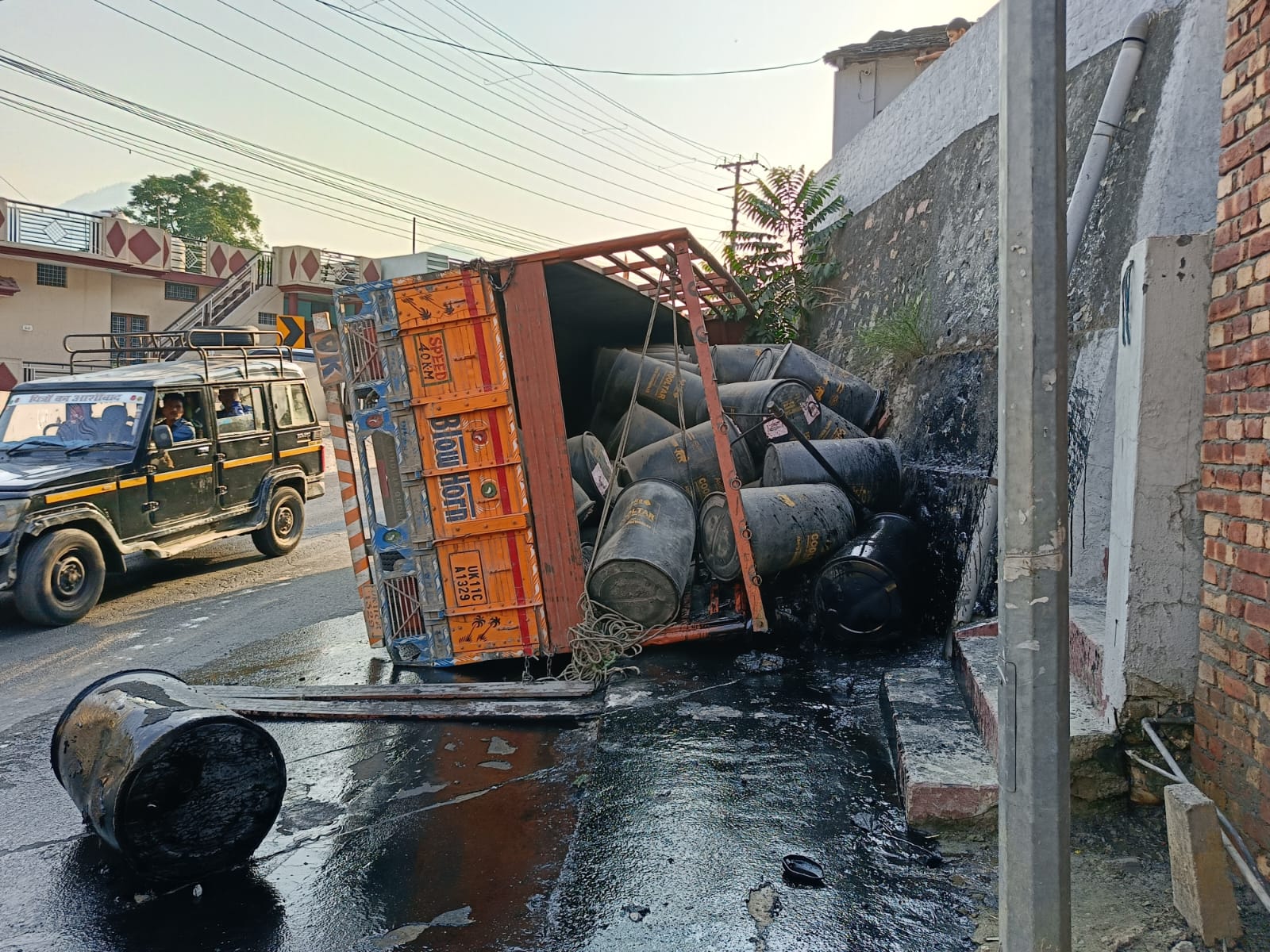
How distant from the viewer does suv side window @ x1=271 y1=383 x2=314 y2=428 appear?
34.6 feet

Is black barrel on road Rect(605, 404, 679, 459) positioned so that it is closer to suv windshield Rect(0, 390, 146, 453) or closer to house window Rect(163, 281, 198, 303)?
suv windshield Rect(0, 390, 146, 453)

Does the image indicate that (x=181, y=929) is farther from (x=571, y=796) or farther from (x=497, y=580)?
(x=497, y=580)

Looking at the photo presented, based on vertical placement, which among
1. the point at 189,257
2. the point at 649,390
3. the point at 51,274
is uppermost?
the point at 189,257

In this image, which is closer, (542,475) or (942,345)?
(542,475)

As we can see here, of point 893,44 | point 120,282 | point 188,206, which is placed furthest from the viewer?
point 188,206

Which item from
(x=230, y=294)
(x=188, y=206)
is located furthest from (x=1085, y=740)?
(x=188, y=206)

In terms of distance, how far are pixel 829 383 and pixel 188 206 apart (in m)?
39.2

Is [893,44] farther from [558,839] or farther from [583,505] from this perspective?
[558,839]

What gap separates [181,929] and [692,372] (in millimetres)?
6533

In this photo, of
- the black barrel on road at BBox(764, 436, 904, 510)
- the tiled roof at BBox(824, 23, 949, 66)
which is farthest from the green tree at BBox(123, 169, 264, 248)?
the black barrel on road at BBox(764, 436, 904, 510)

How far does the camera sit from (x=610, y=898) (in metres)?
3.21

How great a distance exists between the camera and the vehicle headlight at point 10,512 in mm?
7223

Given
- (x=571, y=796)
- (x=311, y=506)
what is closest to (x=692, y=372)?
(x=571, y=796)

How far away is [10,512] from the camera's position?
23.8ft
